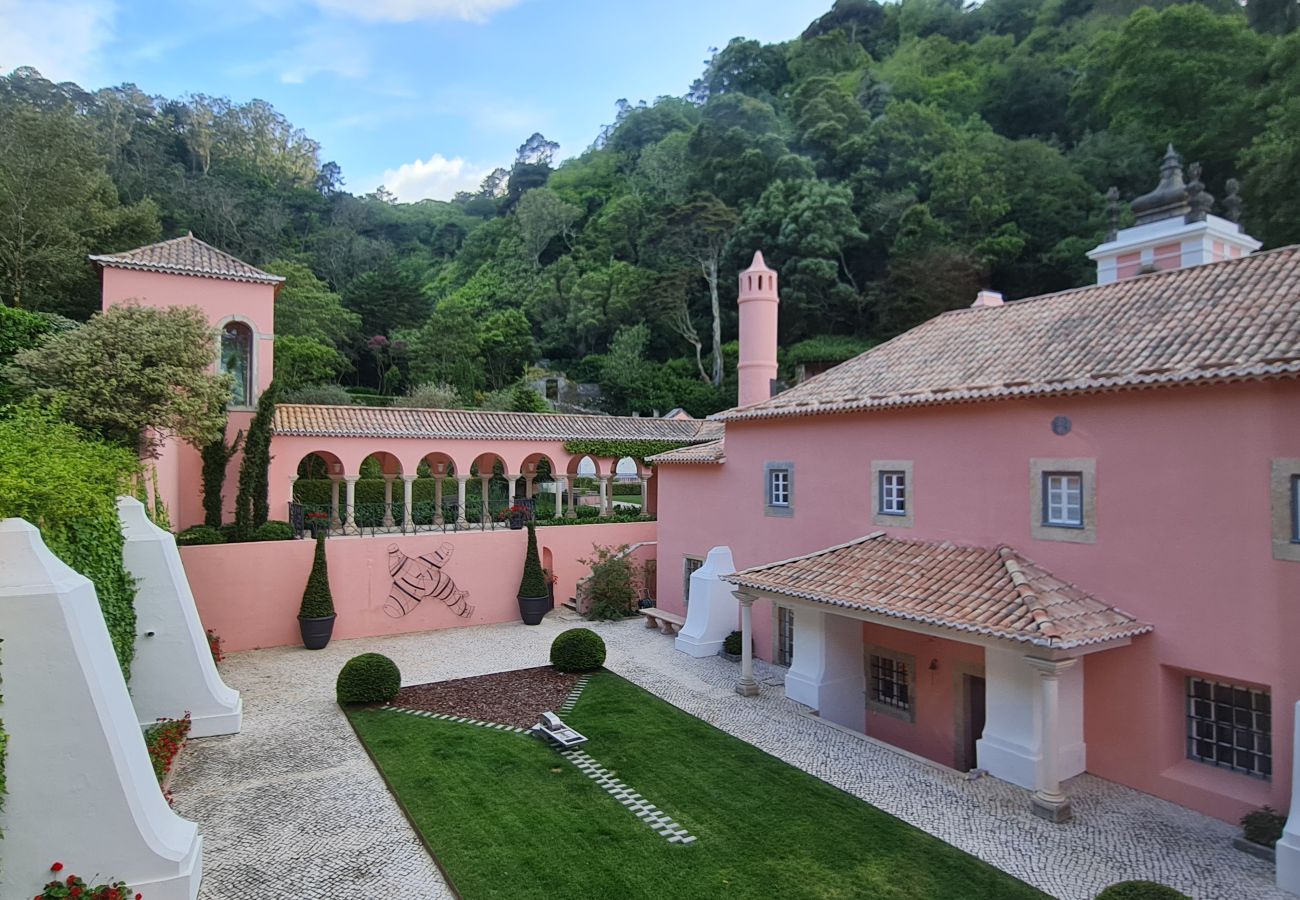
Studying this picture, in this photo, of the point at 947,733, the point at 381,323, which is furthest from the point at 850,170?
the point at 947,733

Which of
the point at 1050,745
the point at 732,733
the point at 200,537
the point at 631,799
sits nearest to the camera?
the point at 1050,745

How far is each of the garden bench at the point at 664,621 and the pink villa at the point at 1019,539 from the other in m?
0.95

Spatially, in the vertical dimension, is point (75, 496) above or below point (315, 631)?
above

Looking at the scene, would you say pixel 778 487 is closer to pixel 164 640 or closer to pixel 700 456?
pixel 700 456

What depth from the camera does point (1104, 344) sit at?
446 inches

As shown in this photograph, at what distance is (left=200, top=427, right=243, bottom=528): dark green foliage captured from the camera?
19016 mm

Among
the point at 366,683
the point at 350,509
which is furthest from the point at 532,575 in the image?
the point at 366,683

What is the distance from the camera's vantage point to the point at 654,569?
23078mm

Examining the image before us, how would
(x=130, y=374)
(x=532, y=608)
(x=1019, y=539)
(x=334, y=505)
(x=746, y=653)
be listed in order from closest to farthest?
(x=1019, y=539) → (x=130, y=374) → (x=746, y=653) → (x=532, y=608) → (x=334, y=505)

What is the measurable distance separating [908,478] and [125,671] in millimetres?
12951

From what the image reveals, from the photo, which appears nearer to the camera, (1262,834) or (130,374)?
(1262,834)

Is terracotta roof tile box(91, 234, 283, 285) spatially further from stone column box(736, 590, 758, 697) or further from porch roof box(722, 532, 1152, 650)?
porch roof box(722, 532, 1152, 650)

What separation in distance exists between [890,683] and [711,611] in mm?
4600

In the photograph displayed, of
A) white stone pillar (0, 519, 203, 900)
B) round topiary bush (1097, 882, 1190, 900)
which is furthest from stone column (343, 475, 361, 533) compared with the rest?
round topiary bush (1097, 882, 1190, 900)
